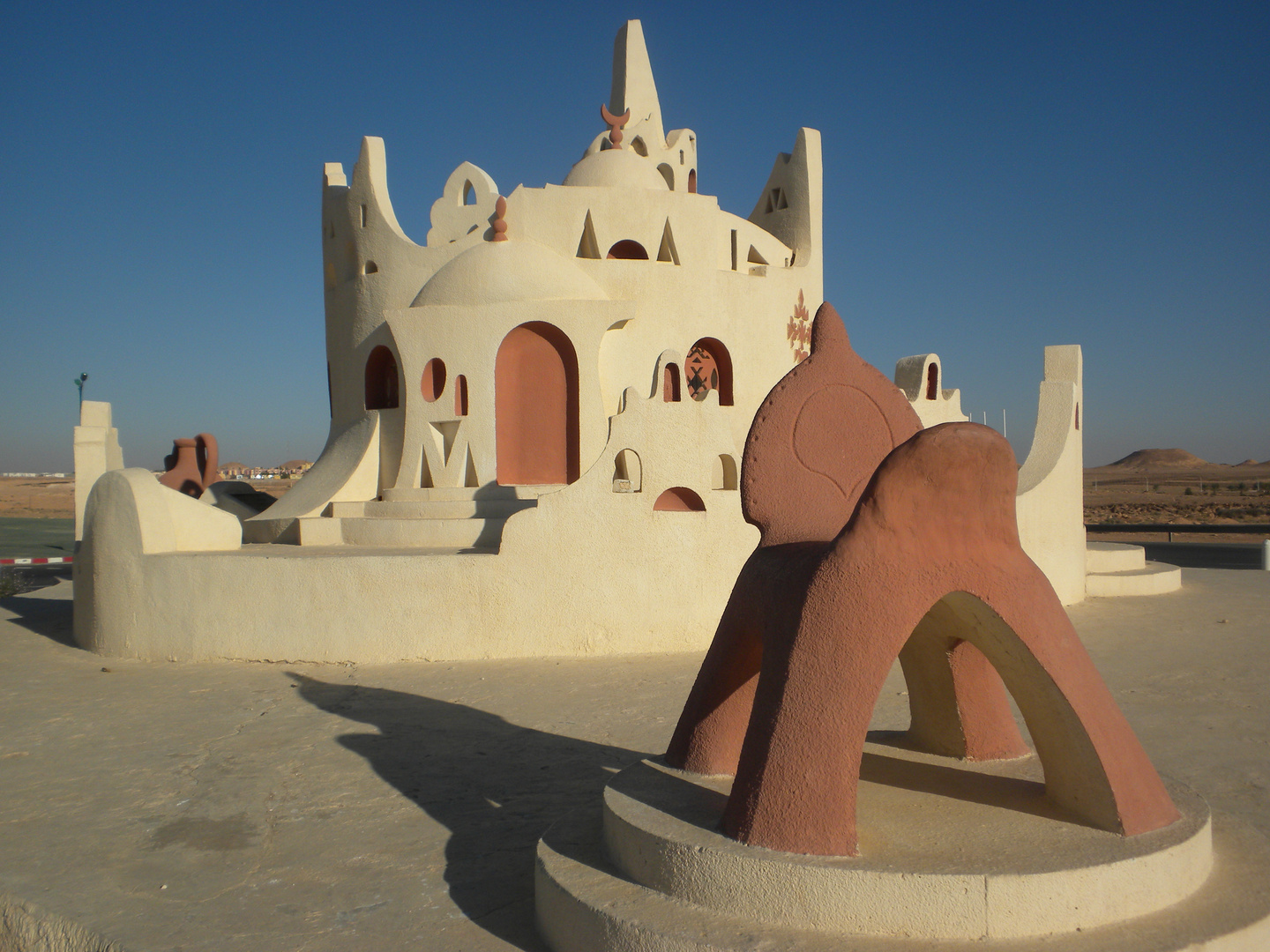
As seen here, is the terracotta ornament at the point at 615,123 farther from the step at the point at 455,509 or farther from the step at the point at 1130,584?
the step at the point at 1130,584

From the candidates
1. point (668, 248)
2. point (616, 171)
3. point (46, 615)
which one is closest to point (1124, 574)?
point (668, 248)

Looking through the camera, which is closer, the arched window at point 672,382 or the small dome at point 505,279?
the small dome at point 505,279

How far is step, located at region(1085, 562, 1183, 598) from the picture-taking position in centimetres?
1435

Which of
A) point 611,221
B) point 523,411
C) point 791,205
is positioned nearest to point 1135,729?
point 523,411

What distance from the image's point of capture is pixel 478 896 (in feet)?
15.1

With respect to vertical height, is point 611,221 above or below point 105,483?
above

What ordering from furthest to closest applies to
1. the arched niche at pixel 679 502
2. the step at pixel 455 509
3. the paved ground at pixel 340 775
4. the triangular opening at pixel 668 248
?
the triangular opening at pixel 668 248 < the step at pixel 455 509 < the arched niche at pixel 679 502 < the paved ground at pixel 340 775

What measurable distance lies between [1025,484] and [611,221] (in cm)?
710

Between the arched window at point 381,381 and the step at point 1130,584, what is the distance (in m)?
10.9

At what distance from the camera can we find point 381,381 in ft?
47.9

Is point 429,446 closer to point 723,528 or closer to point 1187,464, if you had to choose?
point 723,528

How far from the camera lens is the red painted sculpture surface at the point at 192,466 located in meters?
16.9

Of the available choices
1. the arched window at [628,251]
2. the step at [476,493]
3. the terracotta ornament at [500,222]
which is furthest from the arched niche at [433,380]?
the arched window at [628,251]

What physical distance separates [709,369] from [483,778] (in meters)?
9.41
